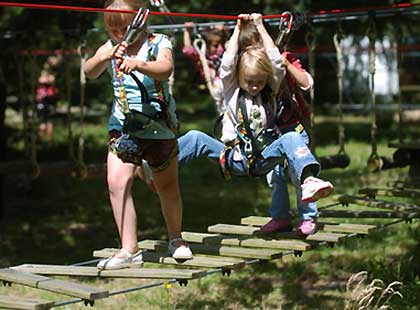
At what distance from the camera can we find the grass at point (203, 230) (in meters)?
7.16

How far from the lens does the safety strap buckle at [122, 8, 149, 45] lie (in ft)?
15.0

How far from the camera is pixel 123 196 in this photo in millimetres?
4926

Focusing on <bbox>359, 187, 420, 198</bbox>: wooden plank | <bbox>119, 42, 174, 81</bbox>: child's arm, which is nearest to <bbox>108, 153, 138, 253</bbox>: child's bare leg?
<bbox>119, 42, 174, 81</bbox>: child's arm

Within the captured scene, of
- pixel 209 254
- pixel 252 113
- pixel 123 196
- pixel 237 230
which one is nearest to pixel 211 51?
pixel 237 230

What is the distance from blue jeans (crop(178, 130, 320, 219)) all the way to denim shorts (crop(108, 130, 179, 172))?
0.55 meters

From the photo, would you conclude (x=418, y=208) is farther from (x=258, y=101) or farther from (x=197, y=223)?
(x=197, y=223)

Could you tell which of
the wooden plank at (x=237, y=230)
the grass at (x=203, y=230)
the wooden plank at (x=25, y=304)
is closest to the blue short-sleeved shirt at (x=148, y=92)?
the wooden plank at (x=25, y=304)

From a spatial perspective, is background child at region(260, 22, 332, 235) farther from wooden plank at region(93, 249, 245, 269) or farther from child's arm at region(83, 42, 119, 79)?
child's arm at region(83, 42, 119, 79)

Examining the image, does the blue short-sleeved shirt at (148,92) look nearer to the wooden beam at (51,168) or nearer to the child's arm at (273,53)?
the child's arm at (273,53)

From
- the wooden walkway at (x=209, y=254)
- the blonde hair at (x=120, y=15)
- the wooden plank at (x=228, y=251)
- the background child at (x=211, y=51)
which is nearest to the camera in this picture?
the wooden walkway at (x=209, y=254)

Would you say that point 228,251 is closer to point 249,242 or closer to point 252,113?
point 249,242

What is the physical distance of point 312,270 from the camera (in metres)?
7.96

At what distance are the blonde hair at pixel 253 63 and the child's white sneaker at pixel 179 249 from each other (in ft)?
3.09

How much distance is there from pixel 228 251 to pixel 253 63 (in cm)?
101
